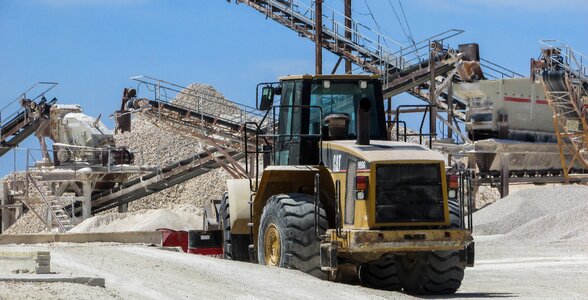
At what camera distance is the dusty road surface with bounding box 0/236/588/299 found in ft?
41.3

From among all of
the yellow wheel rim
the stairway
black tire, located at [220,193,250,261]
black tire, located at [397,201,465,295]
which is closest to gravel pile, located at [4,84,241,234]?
the stairway

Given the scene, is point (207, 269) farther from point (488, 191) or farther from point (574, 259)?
point (488, 191)

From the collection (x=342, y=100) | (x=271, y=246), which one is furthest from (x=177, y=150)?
(x=271, y=246)

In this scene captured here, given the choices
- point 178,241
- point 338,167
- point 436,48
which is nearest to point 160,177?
point 436,48

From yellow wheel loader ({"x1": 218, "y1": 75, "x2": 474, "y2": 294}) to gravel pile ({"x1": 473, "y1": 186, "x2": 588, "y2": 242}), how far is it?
12675mm

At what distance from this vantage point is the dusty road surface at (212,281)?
12.6m

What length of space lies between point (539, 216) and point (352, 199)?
18804 millimetres

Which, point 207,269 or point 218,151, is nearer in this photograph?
point 207,269

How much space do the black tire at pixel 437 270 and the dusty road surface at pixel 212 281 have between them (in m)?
0.26

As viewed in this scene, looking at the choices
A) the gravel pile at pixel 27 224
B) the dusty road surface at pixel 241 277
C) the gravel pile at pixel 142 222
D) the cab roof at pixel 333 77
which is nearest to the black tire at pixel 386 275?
the dusty road surface at pixel 241 277

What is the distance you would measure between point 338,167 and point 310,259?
129 cm

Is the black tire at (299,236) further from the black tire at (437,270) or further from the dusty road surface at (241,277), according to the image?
the black tire at (437,270)

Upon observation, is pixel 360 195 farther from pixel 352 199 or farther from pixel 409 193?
pixel 409 193

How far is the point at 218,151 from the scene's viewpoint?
46000 millimetres
